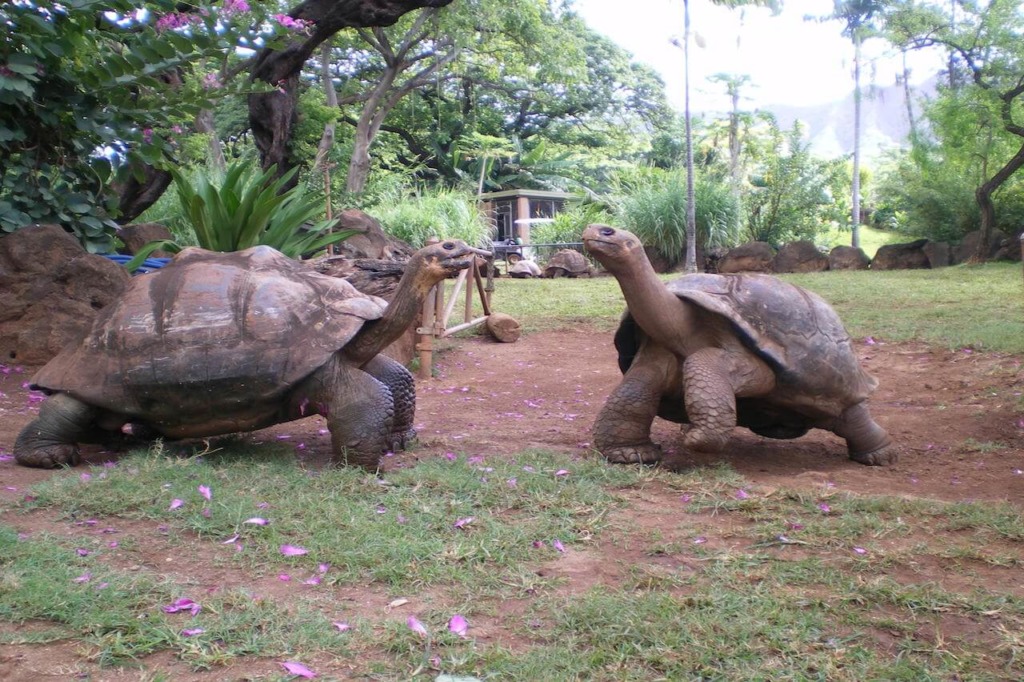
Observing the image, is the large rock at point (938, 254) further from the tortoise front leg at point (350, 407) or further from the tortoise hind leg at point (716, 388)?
the tortoise front leg at point (350, 407)

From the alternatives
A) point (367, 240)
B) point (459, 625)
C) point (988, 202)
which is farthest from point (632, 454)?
point (988, 202)

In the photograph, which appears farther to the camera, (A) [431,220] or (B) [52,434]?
(A) [431,220]

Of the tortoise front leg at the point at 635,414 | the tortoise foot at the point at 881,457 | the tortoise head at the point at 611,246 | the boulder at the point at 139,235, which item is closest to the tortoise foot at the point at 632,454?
the tortoise front leg at the point at 635,414

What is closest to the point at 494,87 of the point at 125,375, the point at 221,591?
the point at 125,375

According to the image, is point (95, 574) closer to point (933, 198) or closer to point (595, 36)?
point (933, 198)

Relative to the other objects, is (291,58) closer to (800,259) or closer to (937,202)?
(800,259)

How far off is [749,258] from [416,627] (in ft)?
53.9

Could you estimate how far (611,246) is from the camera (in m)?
4.10

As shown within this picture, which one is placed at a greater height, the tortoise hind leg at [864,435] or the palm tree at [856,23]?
the palm tree at [856,23]

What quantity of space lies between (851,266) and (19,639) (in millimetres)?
17307

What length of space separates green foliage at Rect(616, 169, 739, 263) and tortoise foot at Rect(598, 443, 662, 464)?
1449cm

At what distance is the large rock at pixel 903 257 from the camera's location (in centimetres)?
1719

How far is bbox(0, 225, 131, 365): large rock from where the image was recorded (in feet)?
20.0

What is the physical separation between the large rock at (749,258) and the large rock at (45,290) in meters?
13.5
